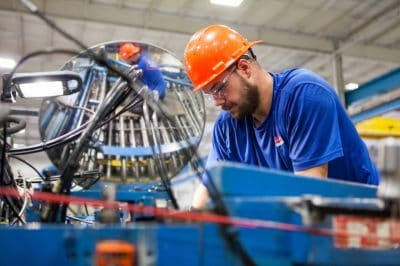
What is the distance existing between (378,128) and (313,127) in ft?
11.8

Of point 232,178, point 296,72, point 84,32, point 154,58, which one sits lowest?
point 232,178

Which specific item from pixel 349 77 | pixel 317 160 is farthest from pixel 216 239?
pixel 349 77

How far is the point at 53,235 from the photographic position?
674 millimetres

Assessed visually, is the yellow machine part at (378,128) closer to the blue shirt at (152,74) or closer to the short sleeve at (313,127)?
the blue shirt at (152,74)

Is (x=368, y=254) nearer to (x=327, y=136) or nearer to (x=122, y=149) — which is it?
(x=327, y=136)

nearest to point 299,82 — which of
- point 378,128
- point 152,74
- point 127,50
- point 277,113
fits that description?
point 277,113

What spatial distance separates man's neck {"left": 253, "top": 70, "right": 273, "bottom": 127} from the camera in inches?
61.2

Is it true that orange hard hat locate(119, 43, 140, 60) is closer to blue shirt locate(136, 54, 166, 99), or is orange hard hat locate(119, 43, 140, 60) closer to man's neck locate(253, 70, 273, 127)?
blue shirt locate(136, 54, 166, 99)

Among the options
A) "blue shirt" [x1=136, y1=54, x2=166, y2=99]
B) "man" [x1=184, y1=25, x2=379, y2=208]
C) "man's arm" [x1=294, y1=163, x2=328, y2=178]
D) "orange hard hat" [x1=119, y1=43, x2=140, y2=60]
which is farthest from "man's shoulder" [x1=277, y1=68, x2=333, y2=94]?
"orange hard hat" [x1=119, y1=43, x2=140, y2=60]

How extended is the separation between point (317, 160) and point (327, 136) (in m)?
0.09

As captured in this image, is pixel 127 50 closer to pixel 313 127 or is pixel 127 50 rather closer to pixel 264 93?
pixel 264 93

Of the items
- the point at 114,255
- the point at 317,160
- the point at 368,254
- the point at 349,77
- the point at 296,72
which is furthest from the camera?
the point at 349,77

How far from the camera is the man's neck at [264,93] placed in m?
1.55

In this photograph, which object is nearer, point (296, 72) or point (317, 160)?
point (317, 160)
